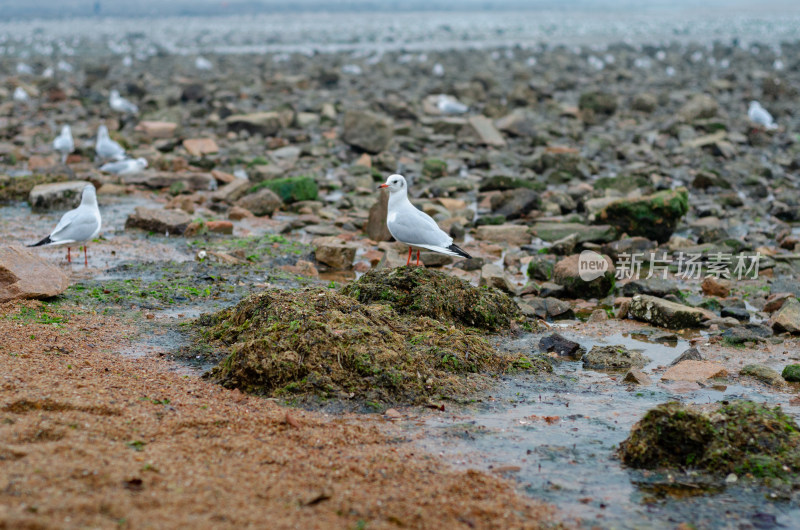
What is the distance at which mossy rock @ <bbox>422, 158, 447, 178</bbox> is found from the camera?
14.5 metres

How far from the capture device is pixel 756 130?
19078 millimetres

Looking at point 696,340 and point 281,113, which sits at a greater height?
point 281,113

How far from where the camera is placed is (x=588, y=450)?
5055 millimetres

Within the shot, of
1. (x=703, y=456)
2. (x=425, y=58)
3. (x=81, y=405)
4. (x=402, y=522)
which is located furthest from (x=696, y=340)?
(x=425, y=58)

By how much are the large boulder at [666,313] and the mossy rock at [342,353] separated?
6.72ft

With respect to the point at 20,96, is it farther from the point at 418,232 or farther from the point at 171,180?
the point at 418,232

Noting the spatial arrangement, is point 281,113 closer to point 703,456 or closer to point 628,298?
point 628,298

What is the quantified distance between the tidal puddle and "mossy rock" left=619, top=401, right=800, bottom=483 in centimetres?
12

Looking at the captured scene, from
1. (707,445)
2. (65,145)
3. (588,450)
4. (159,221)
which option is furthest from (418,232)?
(65,145)

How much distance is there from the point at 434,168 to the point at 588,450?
9960mm

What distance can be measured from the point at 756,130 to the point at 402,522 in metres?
17.9

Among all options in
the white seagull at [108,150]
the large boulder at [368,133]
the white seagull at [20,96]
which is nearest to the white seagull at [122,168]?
the white seagull at [108,150]

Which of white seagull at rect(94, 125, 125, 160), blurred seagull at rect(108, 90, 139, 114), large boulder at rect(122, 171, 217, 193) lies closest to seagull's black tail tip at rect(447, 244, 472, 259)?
large boulder at rect(122, 171, 217, 193)

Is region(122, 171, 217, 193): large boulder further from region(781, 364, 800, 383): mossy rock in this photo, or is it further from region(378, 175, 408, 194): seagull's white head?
region(781, 364, 800, 383): mossy rock
